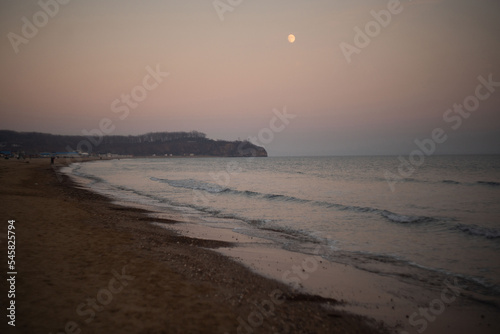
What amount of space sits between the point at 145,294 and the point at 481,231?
566 inches

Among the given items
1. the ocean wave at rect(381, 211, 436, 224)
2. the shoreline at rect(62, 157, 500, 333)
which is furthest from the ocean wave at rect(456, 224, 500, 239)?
the shoreline at rect(62, 157, 500, 333)

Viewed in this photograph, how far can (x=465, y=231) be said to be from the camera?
12797mm

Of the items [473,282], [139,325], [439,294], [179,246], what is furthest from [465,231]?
[139,325]

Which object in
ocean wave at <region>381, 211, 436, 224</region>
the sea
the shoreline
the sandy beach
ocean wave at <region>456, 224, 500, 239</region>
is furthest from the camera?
ocean wave at <region>381, 211, 436, 224</region>

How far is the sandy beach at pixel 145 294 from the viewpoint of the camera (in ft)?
15.6

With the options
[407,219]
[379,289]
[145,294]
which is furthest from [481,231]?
[145,294]

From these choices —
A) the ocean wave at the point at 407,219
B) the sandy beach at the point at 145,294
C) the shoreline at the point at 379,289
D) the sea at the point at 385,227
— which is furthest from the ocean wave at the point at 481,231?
the sandy beach at the point at 145,294

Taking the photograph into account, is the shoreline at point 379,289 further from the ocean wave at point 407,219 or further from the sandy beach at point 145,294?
the ocean wave at point 407,219

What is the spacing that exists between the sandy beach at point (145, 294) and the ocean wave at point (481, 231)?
10.1 meters

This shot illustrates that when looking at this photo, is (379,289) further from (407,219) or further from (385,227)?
(407,219)

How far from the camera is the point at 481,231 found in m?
12.5

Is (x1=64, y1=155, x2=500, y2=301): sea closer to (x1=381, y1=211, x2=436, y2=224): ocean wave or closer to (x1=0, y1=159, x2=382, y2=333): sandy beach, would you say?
(x1=381, y1=211, x2=436, y2=224): ocean wave

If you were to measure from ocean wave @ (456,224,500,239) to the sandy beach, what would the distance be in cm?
1012

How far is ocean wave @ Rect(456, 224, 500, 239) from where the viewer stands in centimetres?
1188
